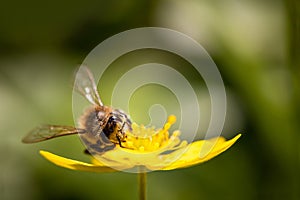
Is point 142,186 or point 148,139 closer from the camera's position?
point 142,186

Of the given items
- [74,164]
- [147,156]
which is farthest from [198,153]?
[74,164]

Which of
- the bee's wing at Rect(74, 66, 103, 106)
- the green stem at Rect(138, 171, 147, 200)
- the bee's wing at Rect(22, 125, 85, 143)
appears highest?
the bee's wing at Rect(74, 66, 103, 106)

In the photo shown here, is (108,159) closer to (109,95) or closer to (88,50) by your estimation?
(109,95)

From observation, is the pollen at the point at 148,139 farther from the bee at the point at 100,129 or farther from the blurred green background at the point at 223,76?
the blurred green background at the point at 223,76

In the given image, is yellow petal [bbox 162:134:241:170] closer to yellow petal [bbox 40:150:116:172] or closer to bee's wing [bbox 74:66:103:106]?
yellow petal [bbox 40:150:116:172]

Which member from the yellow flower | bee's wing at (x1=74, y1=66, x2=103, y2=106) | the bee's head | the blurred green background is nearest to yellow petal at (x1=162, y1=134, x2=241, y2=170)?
the yellow flower

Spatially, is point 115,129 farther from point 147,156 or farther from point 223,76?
point 223,76
